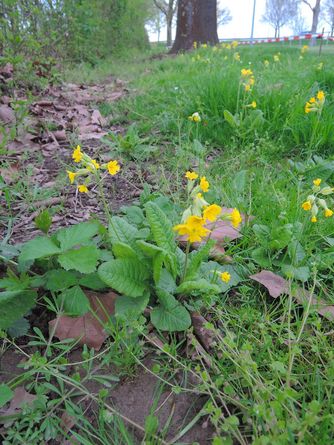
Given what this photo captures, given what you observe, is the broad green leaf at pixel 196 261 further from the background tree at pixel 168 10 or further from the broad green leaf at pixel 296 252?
the background tree at pixel 168 10

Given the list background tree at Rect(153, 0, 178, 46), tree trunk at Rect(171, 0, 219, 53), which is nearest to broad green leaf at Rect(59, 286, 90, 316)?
tree trunk at Rect(171, 0, 219, 53)

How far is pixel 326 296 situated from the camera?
1.50 m

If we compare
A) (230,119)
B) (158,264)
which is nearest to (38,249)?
(158,264)

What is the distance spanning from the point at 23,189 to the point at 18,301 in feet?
3.49

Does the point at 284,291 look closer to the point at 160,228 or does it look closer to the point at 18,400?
the point at 160,228

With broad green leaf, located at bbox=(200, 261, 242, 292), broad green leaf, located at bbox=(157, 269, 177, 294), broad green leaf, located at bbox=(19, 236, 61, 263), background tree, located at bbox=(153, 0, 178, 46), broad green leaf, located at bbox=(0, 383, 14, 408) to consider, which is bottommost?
broad green leaf, located at bbox=(0, 383, 14, 408)

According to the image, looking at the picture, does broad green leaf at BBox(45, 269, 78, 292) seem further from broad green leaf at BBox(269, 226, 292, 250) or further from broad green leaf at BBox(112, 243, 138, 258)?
broad green leaf at BBox(269, 226, 292, 250)

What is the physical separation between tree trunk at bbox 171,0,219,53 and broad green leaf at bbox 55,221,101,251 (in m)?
9.67

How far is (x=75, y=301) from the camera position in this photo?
1315 millimetres

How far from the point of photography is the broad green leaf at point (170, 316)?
1.28 m

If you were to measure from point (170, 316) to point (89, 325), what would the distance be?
31cm

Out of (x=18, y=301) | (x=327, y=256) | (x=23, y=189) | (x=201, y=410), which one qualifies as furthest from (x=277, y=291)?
(x=23, y=189)

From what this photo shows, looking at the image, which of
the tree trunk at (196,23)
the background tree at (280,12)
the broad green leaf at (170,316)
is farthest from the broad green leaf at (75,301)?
the background tree at (280,12)

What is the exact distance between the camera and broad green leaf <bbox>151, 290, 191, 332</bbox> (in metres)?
1.28
